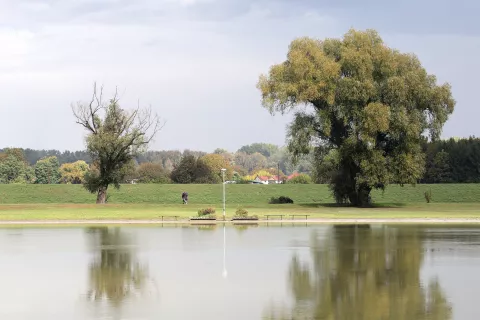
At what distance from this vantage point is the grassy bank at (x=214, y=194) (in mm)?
93250

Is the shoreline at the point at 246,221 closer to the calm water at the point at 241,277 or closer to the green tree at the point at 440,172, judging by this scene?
the calm water at the point at 241,277

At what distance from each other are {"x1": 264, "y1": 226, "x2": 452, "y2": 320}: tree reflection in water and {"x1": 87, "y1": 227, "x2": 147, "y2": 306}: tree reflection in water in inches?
160

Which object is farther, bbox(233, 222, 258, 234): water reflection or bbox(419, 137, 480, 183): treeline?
bbox(419, 137, 480, 183): treeline

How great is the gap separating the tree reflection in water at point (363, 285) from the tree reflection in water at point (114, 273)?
13.4 ft

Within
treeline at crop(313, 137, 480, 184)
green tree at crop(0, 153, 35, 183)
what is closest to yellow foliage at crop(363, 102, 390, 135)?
treeline at crop(313, 137, 480, 184)

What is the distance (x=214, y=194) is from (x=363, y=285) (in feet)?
249

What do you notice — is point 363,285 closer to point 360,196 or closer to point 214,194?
point 360,196

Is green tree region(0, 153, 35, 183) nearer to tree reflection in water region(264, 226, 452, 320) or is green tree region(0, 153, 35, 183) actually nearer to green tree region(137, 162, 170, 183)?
green tree region(137, 162, 170, 183)

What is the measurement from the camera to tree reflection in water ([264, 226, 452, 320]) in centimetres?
1625

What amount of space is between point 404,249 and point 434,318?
14.3 meters

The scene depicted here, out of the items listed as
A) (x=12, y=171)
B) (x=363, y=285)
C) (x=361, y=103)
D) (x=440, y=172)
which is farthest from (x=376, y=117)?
(x=12, y=171)

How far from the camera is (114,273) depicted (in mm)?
23031

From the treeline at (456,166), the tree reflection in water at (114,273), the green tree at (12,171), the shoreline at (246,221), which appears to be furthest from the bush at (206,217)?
the green tree at (12,171)

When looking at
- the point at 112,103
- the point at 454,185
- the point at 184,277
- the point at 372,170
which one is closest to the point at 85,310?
the point at 184,277
